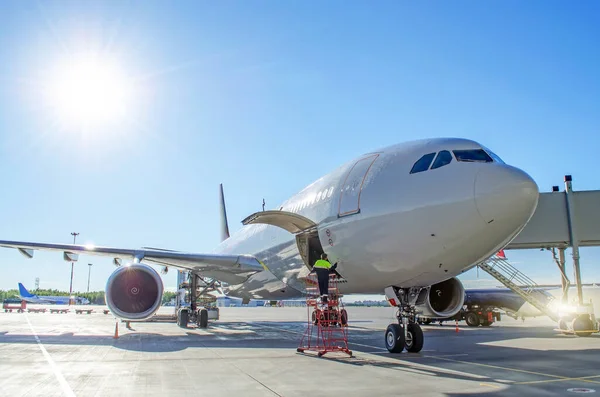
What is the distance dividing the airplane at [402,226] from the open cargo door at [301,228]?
22 mm

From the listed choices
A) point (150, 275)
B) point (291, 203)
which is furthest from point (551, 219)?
point (150, 275)

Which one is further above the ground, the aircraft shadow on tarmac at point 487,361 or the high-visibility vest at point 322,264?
the high-visibility vest at point 322,264

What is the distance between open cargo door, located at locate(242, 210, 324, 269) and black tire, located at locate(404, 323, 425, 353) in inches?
86.9

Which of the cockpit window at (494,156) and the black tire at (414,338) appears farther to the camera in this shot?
the black tire at (414,338)

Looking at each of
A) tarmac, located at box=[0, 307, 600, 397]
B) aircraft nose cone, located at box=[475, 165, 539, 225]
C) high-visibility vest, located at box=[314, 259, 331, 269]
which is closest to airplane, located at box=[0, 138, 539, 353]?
aircraft nose cone, located at box=[475, 165, 539, 225]

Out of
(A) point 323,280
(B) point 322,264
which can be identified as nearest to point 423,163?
(B) point 322,264

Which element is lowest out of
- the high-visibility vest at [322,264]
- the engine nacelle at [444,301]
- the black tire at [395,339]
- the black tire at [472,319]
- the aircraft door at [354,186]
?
the black tire at [472,319]

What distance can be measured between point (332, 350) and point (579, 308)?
11.1 m

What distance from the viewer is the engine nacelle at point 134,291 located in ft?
37.3

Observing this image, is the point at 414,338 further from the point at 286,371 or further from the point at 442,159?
the point at 442,159

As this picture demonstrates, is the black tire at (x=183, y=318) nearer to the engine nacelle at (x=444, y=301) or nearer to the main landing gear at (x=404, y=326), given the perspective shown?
the engine nacelle at (x=444, y=301)

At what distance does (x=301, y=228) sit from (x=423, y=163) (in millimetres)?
3276

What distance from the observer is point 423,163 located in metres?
7.82

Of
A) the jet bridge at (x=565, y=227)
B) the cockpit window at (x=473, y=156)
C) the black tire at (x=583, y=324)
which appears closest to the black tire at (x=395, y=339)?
the cockpit window at (x=473, y=156)
